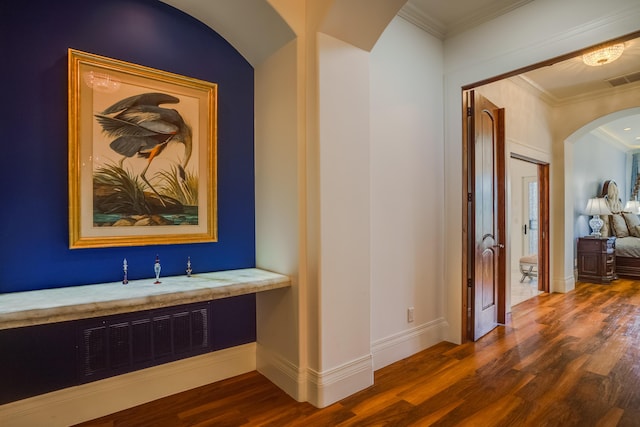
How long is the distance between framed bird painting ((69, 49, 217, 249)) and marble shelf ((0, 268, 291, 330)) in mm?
304

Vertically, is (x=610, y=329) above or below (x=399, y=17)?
below

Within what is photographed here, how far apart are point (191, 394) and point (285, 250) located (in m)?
1.18

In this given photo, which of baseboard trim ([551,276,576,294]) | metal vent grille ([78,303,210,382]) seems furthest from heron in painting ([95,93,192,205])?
baseboard trim ([551,276,576,294])

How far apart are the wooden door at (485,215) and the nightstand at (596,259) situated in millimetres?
3436

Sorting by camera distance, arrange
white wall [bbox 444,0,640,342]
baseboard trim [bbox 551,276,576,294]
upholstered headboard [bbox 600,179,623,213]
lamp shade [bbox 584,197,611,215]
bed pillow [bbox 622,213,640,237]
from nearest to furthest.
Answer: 1. white wall [bbox 444,0,640,342]
2. baseboard trim [bbox 551,276,576,294]
3. lamp shade [bbox 584,197,611,215]
4. upholstered headboard [bbox 600,179,623,213]
5. bed pillow [bbox 622,213,640,237]

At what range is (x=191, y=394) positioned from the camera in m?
2.29

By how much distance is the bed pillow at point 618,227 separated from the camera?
7.07 metres

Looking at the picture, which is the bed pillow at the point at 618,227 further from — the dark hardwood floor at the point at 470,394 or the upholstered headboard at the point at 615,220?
the dark hardwood floor at the point at 470,394

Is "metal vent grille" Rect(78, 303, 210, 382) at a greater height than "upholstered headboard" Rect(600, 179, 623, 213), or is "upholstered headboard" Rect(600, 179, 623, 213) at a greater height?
"upholstered headboard" Rect(600, 179, 623, 213)

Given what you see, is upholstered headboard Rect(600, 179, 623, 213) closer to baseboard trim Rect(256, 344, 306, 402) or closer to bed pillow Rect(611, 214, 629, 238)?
bed pillow Rect(611, 214, 629, 238)

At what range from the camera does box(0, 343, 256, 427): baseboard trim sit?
1860mm

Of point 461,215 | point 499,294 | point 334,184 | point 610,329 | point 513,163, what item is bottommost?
point 610,329

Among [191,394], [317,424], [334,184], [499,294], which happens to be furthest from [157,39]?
[499,294]

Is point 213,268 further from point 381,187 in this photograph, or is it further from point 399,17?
point 399,17
